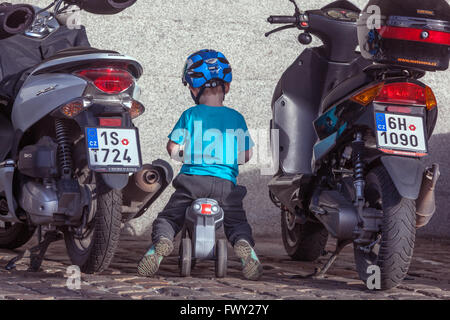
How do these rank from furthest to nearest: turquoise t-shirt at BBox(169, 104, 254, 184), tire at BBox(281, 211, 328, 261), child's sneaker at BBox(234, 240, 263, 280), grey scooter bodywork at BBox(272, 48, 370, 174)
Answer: tire at BBox(281, 211, 328, 261), grey scooter bodywork at BBox(272, 48, 370, 174), turquoise t-shirt at BBox(169, 104, 254, 184), child's sneaker at BBox(234, 240, 263, 280)

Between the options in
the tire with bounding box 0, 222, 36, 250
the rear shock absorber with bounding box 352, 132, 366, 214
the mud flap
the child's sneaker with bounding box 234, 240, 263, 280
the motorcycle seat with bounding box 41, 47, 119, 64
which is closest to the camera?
the mud flap

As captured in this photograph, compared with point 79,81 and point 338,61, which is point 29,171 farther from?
point 338,61

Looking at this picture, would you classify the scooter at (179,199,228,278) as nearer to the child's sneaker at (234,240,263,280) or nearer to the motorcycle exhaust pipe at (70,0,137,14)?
the child's sneaker at (234,240,263,280)

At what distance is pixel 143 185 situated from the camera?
450cm

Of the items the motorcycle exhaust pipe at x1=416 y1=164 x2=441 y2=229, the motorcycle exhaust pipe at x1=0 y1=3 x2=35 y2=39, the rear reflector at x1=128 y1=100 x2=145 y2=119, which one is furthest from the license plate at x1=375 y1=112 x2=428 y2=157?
the motorcycle exhaust pipe at x1=0 y1=3 x2=35 y2=39

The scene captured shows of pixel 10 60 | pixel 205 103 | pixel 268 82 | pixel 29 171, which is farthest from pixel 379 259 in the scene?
pixel 268 82

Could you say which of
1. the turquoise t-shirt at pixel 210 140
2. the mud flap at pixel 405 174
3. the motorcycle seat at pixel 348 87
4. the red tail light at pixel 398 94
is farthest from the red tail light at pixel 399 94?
the turquoise t-shirt at pixel 210 140

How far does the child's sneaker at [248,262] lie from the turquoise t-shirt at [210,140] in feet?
1.39

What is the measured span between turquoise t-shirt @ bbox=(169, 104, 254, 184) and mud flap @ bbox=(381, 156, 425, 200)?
1.08 metres

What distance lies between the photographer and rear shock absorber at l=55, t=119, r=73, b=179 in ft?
14.4

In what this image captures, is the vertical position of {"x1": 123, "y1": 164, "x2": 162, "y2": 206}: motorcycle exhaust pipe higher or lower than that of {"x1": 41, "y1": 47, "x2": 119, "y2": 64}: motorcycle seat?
lower

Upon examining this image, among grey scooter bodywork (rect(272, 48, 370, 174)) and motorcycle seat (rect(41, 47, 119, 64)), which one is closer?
motorcycle seat (rect(41, 47, 119, 64))

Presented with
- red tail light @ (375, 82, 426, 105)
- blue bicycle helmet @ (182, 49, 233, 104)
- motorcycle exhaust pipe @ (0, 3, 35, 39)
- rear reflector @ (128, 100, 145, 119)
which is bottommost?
rear reflector @ (128, 100, 145, 119)

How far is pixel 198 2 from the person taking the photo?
24.8 feet
